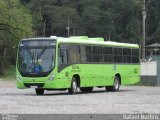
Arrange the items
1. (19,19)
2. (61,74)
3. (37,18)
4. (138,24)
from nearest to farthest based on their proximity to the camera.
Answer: (61,74) < (19,19) < (37,18) < (138,24)

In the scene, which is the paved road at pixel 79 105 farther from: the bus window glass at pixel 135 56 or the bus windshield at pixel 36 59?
the bus window glass at pixel 135 56

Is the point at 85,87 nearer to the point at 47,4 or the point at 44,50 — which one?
the point at 44,50

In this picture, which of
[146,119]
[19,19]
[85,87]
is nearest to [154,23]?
[19,19]

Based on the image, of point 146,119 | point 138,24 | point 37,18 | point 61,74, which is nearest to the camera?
point 146,119

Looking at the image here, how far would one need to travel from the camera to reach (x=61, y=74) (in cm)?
3053

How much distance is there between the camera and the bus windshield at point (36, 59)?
3025 centimetres

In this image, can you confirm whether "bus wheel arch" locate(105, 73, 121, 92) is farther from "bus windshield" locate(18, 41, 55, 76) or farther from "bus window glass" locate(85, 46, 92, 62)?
"bus windshield" locate(18, 41, 55, 76)

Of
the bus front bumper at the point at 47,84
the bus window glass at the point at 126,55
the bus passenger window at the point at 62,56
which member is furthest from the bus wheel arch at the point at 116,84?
the bus front bumper at the point at 47,84

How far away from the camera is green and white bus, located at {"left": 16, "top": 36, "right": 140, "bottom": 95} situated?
99.2 feet

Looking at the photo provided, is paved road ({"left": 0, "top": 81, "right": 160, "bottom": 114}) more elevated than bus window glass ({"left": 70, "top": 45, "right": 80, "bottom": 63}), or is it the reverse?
bus window glass ({"left": 70, "top": 45, "right": 80, "bottom": 63})

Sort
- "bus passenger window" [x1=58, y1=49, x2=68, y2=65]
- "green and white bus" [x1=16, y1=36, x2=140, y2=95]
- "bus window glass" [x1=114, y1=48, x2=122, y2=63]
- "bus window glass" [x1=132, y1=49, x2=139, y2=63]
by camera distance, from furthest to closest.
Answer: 1. "bus window glass" [x1=132, y1=49, x2=139, y2=63]
2. "bus window glass" [x1=114, y1=48, x2=122, y2=63]
3. "bus passenger window" [x1=58, y1=49, x2=68, y2=65]
4. "green and white bus" [x1=16, y1=36, x2=140, y2=95]

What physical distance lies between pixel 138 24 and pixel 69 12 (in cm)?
1666

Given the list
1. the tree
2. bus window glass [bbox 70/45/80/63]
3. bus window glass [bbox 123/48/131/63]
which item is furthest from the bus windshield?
the tree

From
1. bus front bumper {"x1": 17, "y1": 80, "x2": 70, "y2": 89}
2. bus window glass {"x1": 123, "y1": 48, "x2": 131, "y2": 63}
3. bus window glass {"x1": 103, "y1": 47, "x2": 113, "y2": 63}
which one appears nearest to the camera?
bus front bumper {"x1": 17, "y1": 80, "x2": 70, "y2": 89}
